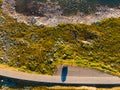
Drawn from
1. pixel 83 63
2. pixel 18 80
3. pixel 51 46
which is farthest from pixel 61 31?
pixel 18 80

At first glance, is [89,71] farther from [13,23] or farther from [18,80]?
[13,23]

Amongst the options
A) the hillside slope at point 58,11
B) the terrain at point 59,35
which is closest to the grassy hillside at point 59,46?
the terrain at point 59,35

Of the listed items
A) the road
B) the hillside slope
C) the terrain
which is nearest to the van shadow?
the road

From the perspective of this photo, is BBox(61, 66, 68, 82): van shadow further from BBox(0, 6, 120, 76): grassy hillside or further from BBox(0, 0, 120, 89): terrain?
BBox(0, 6, 120, 76): grassy hillside

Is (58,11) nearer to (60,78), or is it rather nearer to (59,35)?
(59,35)

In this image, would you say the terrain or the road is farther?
the terrain

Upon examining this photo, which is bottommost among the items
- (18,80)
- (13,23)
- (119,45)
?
(18,80)
